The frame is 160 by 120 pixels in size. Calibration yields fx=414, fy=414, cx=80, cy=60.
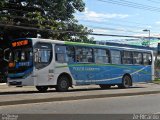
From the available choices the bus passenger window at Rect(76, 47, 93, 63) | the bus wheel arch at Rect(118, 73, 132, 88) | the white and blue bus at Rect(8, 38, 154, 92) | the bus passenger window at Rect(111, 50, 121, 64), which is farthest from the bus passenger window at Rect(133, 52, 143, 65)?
the bus passenger window at Rect(76, 47, 93, 63)

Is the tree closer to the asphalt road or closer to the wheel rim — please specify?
the wheel rim

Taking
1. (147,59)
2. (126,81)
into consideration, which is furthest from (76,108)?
(147,59)

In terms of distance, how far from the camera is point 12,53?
23797mm

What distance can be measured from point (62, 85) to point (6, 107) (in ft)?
31.1

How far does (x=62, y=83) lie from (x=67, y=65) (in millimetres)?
1162

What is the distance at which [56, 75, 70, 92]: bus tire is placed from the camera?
2403 cm

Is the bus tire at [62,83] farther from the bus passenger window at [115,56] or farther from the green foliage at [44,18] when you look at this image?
the green foliage at [44,18]

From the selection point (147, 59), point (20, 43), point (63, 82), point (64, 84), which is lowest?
point (64, 84)

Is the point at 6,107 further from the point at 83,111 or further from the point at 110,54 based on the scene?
the point at 110,54

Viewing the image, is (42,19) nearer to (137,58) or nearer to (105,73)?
(137,58)

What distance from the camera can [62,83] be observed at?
24.3 m

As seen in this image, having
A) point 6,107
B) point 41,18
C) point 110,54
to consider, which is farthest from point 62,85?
point 41,18

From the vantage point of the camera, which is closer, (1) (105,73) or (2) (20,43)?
(2) (20,43)

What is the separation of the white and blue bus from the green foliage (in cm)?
1437
